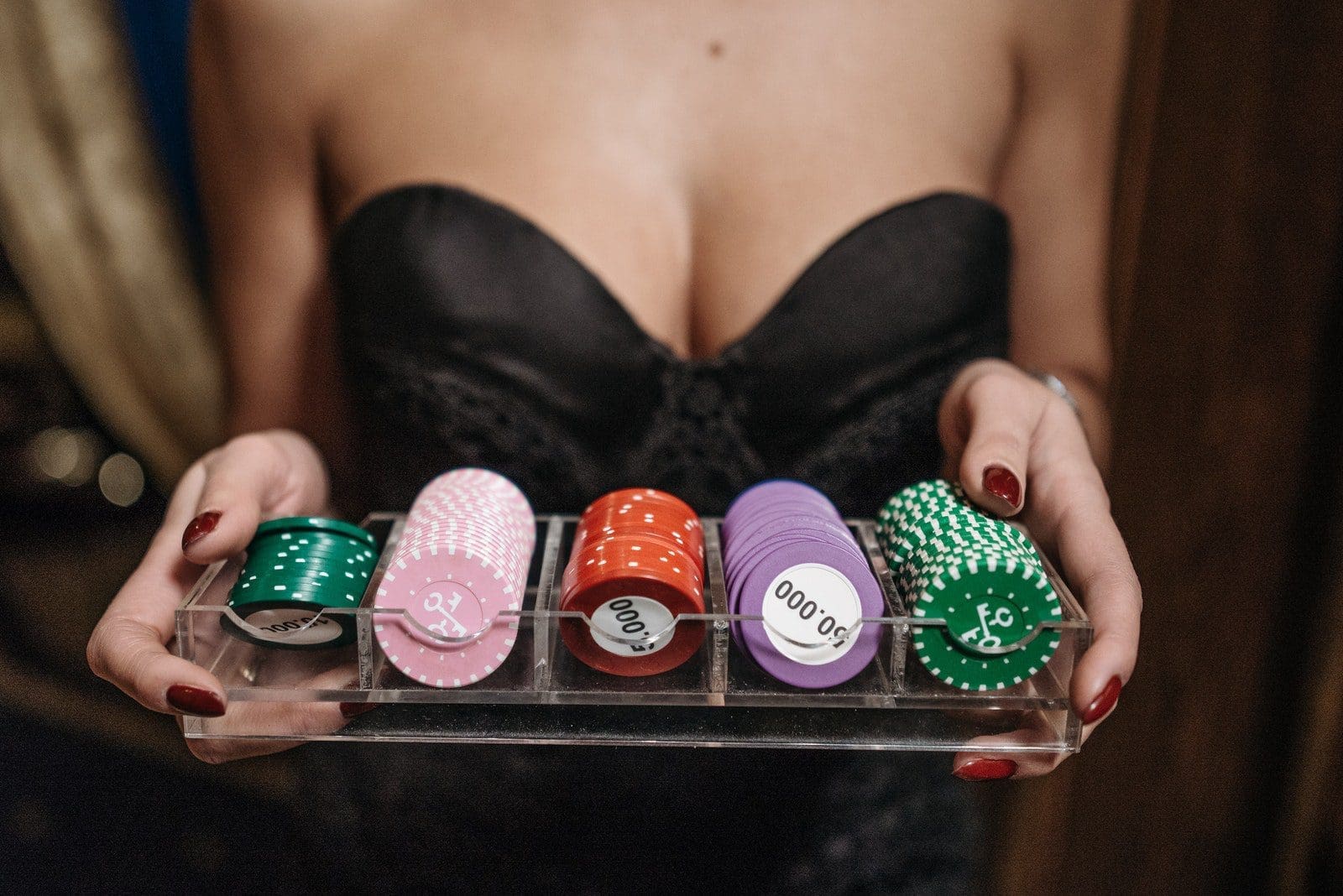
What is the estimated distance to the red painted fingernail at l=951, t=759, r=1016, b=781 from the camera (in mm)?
844

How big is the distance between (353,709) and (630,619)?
25cm

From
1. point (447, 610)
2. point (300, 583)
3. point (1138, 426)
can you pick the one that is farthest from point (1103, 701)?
point (1138, 426)

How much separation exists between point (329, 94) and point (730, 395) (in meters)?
0.66

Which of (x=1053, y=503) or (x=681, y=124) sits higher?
(x=681, y=124)

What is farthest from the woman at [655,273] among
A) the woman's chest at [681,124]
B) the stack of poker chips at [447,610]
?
the stack of poker chips at [447,610]

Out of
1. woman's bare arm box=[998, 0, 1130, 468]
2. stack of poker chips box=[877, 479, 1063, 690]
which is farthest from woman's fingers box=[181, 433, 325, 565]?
woman's bare arm box=[998, 0, 1130, 468]

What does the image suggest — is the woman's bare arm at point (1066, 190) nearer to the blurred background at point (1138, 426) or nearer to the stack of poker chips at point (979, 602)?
the blurred background at point (1138, 426)

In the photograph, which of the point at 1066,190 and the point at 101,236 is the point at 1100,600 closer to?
the point at 1066,190

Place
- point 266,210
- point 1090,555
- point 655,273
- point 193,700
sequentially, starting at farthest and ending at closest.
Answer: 1. point 266,210
2. point 655,273
3. point 1090,555
4. point 193,700

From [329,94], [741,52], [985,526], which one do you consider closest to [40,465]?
[329,94]

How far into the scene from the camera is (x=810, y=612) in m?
0.83

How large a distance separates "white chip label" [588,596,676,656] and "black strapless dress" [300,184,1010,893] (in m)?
0.39

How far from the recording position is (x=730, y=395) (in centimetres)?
119

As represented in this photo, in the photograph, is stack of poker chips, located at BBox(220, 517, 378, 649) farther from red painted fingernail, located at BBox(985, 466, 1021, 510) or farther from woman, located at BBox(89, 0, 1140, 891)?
red painted fingernail, located at BBox(985, 466, 1021, 510)
